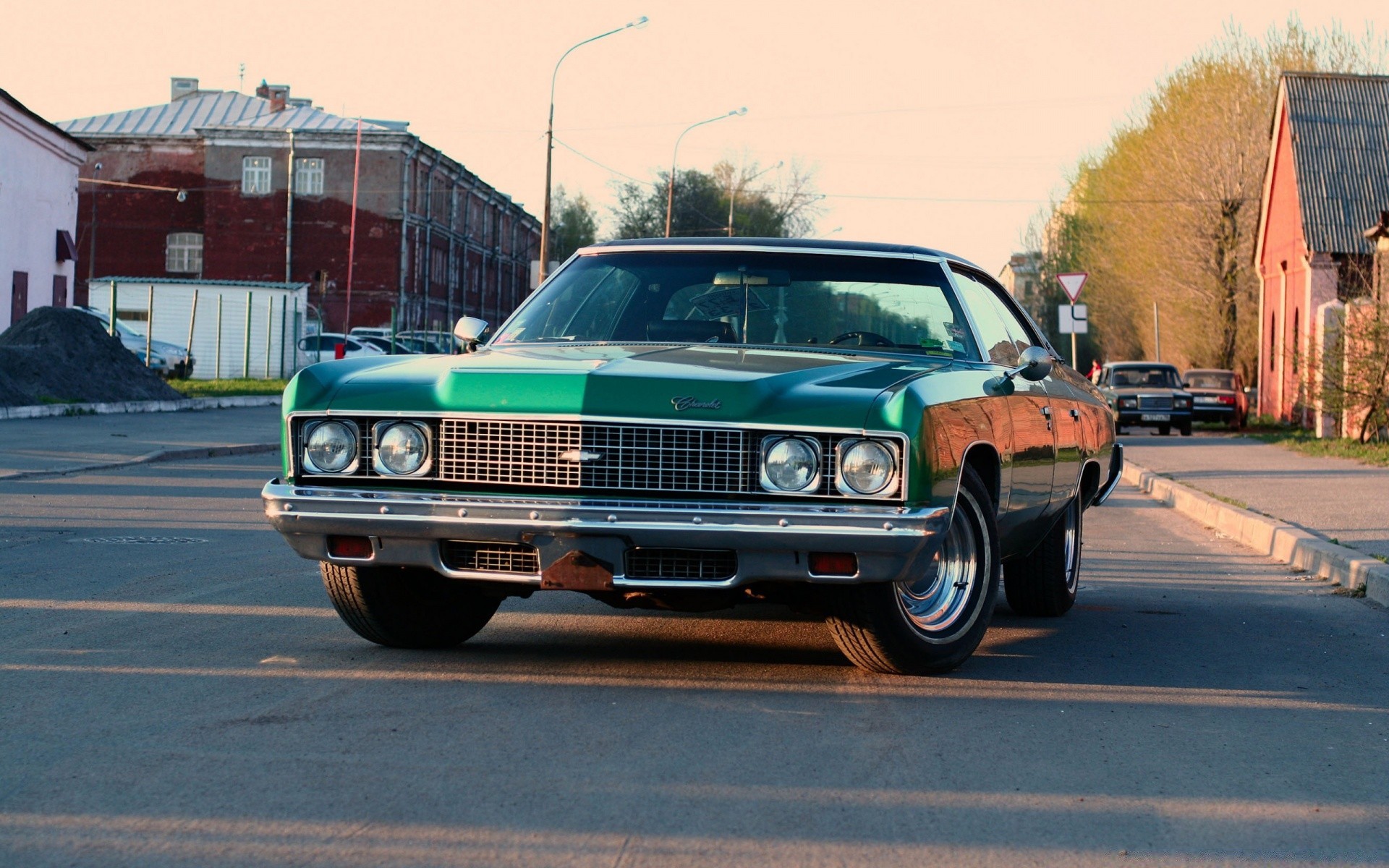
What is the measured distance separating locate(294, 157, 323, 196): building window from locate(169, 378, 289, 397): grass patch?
20237 millimetres

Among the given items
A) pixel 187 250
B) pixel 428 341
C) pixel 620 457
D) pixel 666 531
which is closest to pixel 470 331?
pixel 620 457

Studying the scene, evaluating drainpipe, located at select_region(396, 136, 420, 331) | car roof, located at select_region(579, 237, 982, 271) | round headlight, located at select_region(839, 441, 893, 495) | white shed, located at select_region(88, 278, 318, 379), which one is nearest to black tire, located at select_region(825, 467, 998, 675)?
round headlight, located at select_region(839, 441, 893, 495)

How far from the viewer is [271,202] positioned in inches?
2452

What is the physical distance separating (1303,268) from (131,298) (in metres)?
34.0

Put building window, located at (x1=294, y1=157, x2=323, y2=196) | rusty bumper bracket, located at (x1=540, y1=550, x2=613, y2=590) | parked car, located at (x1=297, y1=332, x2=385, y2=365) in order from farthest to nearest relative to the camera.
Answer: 1. building window, located at (x1=294, y1=157, x2=323, y2=196)
2. parked car, located at (x1=297, y1=332, x2=385, y2=365)
3. rusty bumper bracket, located at (x1=540, y1=550, x2=613, y2=590)

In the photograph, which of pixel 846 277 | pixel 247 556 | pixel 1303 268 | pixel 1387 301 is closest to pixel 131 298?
pixel 1303 268

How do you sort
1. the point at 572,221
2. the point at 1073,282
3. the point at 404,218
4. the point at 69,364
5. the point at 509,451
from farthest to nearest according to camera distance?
the point at 572,221, the point at 404,218, the point at 1073,282, the point at 69,364, the point at 509,451

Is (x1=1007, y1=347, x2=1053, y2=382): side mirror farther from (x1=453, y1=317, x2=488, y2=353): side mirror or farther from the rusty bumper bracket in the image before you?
(x1=453, y1=317, x2=488, y2=353): side mirror

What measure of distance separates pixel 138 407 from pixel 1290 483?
1794cm

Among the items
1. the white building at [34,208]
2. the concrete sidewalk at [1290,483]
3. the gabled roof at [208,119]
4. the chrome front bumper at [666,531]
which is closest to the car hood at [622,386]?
the chrome front bumper at [666,531]

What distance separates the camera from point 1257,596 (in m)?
9.20

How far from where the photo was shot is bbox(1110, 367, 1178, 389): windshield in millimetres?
33781

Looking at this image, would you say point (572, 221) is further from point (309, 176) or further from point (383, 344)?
point (383, 344)

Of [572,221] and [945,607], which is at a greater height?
[572,221]
